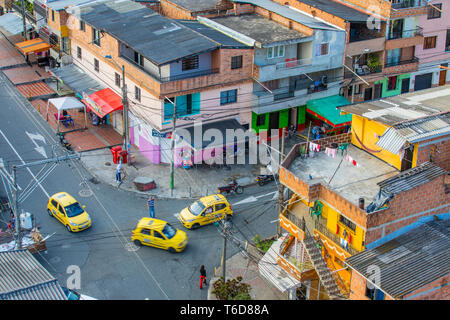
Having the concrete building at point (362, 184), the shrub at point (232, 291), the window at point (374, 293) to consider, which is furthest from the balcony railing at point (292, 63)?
the window at point (374, 293)

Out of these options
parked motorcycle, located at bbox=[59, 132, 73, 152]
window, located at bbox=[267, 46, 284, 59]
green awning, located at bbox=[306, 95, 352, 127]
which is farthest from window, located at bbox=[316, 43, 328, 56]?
parked motorcycle, located at bbox=[59, 132, 73, 152]

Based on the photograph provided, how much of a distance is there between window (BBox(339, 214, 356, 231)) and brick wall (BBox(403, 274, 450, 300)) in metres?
5.72

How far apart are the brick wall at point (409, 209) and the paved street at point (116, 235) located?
1331 cm

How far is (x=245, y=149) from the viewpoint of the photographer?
62.8 m

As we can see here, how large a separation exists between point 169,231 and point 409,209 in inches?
709

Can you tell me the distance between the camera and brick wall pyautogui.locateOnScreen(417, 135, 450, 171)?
41531 millimetres

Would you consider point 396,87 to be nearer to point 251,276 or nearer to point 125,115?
point 125,115

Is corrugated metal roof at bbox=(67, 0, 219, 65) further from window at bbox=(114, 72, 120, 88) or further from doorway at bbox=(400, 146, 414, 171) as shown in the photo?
doorway at bbox=(400, 146, 414, 171)

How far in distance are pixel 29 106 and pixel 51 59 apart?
35.8ft

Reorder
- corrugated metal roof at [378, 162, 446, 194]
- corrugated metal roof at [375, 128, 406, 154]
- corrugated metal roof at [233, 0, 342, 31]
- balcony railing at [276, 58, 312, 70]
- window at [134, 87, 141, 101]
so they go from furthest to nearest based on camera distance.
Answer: corrugated metal roof at [233, 0, 342, 31], balcony railing at [276, 58, 312, 70], window at [134, 87, 141, 101], corrugated metal roof at [375, 128, 406, 154], corrugated metal roof at [378, 162, 446, 194]

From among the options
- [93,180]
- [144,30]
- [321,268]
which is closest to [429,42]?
[144,30]

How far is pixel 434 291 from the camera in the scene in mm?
36312

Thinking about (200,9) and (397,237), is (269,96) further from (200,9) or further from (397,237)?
(397,237)

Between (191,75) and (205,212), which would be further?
(191,75)
